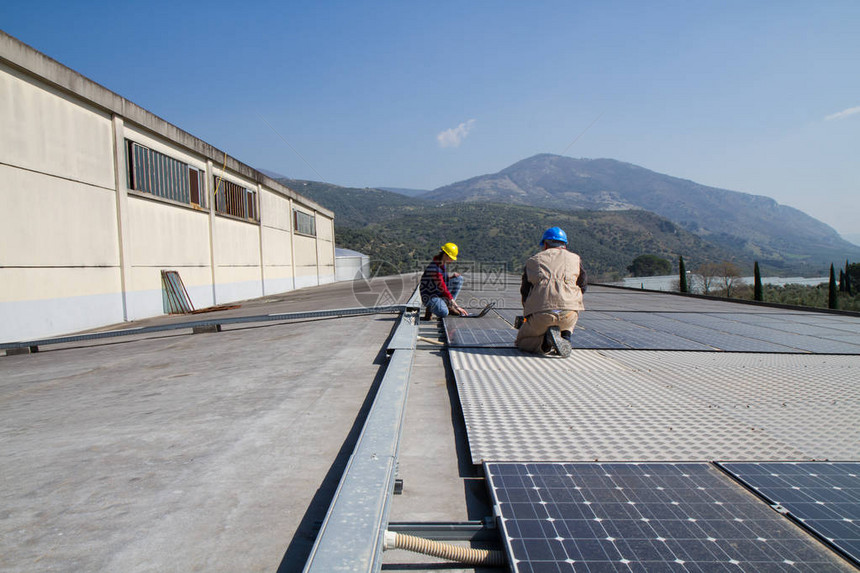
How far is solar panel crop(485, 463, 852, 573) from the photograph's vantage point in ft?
5.68

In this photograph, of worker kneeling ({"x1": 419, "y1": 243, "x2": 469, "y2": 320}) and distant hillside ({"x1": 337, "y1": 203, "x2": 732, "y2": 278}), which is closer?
worker kneeling ({"x1": 419, "y1": 243, "x2": 469, "y2": 320})

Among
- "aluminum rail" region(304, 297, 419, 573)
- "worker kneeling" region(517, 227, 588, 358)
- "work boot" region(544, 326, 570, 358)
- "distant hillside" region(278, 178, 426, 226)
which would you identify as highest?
"distant hillside" region(278, 178, 426, 226)

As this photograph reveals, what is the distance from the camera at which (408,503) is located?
2.32 meters

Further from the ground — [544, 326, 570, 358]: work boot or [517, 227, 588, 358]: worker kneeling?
[517, 227, 588, 358]: worker kneeling

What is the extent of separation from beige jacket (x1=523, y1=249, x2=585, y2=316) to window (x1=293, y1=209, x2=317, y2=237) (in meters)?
26.8

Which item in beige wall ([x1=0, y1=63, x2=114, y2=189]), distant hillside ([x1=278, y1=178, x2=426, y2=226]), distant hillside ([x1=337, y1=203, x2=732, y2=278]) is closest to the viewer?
beige wall ([x1=0, y1=63, x2=114, y2=189])

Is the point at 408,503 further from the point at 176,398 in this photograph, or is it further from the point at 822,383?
the point at 822,383

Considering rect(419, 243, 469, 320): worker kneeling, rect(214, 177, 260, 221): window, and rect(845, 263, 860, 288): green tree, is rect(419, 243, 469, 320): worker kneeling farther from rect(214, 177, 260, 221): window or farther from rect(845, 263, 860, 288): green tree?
rect(845, 263, 860, 288): green tree

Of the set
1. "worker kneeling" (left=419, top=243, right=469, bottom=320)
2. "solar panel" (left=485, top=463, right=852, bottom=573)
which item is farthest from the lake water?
"solar panel" (left=485, top=463, right=852, bottom=573)

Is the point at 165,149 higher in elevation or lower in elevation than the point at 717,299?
higher

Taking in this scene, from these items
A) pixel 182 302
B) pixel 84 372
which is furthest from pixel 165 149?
pixel 84 372

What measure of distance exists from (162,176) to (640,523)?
16.2 metres

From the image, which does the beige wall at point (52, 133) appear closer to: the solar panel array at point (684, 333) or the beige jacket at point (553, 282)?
the solar panel array at point (684, 333)

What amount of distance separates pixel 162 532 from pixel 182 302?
14.6m
